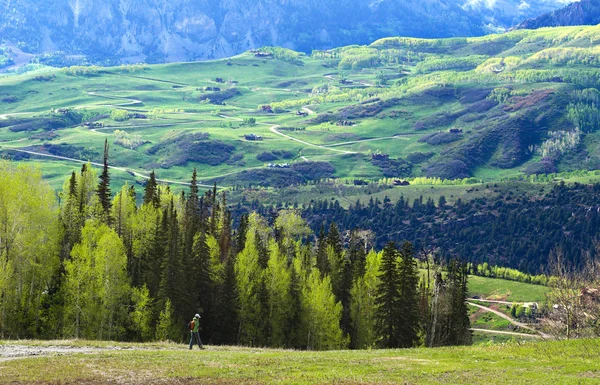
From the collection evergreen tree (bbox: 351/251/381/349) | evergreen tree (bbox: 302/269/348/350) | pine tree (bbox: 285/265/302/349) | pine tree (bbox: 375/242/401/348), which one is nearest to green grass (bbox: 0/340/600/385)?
pine tree (bbox: 375/242/401/348)

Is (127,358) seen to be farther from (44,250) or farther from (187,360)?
(44,250)

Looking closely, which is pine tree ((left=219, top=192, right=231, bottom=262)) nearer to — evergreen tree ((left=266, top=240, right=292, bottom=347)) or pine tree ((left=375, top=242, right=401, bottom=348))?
evergreen tree ((left=266, top=240, right=292, bottom=347))

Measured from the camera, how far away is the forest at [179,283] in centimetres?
10950

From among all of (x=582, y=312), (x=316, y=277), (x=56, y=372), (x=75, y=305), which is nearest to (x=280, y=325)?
(x=316, y=277)

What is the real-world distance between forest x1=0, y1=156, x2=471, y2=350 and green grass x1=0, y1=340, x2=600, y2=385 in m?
38.0

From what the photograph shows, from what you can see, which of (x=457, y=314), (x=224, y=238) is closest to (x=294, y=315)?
(x=224, y=238)

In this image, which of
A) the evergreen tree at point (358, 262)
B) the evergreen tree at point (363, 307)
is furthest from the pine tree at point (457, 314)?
the evergreen tree at point (358, 262)

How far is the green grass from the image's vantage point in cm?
5944

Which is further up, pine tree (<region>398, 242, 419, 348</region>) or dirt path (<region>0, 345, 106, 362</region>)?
pine tree (<region>398, 242, 419, 348</region>)

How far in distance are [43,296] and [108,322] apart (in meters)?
9.83

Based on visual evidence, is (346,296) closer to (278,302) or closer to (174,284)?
(278,302)

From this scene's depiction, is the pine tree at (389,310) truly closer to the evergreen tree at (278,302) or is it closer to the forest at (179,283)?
the forest at (179,283)

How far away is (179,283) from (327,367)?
59.3 metres

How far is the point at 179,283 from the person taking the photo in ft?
397
